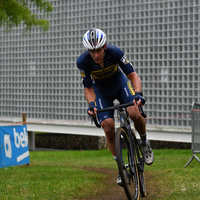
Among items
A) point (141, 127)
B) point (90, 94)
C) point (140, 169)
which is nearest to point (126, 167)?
point (140, 169)

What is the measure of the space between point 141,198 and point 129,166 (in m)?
0.75

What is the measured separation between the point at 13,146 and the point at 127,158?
580 centimetres

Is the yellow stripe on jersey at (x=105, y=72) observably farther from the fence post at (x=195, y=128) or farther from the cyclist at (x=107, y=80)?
the fence post at (x=195, y=128)

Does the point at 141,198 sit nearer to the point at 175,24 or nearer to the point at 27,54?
the point at 175,24

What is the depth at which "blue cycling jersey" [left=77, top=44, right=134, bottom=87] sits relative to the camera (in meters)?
5.01

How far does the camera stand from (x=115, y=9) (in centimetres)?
1591

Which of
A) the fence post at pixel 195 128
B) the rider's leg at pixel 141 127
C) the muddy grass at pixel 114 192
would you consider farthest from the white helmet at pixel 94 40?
the fence post at pixel 195 128

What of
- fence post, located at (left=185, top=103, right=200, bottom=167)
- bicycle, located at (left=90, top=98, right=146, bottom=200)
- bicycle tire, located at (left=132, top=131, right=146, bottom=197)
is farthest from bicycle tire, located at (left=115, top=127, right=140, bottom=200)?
fence post, located at (left=185, top=103, right=200, bottom=167)

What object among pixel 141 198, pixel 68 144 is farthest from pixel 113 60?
pixel 68 144

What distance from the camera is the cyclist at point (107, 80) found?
4.72 meters

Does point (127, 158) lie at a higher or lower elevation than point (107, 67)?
lower

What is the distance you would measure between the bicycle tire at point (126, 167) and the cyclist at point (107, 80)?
0.20 meters

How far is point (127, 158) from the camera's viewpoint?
15.2ft

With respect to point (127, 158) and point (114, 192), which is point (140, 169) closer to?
point (127, 158)
